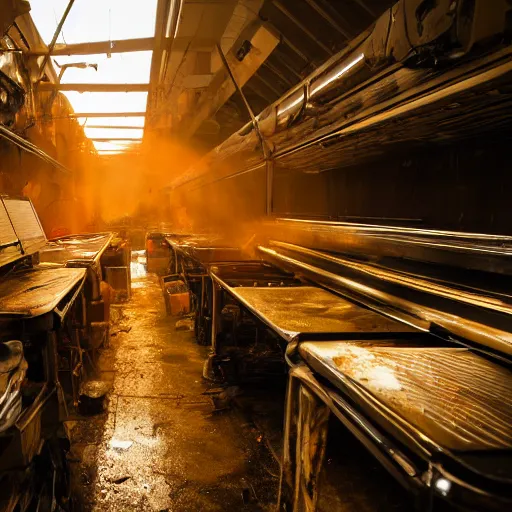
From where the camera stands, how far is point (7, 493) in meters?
1.98

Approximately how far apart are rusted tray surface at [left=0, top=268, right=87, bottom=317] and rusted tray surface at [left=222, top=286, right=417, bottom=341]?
1.38 meters

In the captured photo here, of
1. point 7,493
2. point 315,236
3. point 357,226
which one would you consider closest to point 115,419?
point 7,493

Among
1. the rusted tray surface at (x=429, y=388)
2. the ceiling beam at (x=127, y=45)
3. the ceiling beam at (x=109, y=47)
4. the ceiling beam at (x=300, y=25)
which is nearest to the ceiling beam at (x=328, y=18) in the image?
the ceiling beam at (x=300, y=25)

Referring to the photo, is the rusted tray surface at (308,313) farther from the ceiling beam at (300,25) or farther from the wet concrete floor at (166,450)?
the ceiling beam at (300,25)

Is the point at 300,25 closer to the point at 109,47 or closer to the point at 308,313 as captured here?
the point at 109,47

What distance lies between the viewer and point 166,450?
360cm

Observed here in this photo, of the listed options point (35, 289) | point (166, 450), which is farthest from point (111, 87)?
point (166, 450)

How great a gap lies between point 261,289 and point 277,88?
15.2 feet

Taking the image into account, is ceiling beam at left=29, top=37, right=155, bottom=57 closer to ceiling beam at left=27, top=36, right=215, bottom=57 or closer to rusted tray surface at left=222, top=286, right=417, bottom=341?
ceiling beam at left=27, top=36, right=215, bottom=57

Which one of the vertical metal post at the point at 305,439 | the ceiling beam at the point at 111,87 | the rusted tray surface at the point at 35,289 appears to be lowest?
the vertical metal post at the point at 305,439

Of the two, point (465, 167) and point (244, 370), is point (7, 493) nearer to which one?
point (244, 370)

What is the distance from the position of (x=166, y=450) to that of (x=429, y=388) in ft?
9.85

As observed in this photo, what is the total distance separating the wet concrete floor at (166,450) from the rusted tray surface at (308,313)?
1.58 m

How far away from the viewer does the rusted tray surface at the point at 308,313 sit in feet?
7.02
